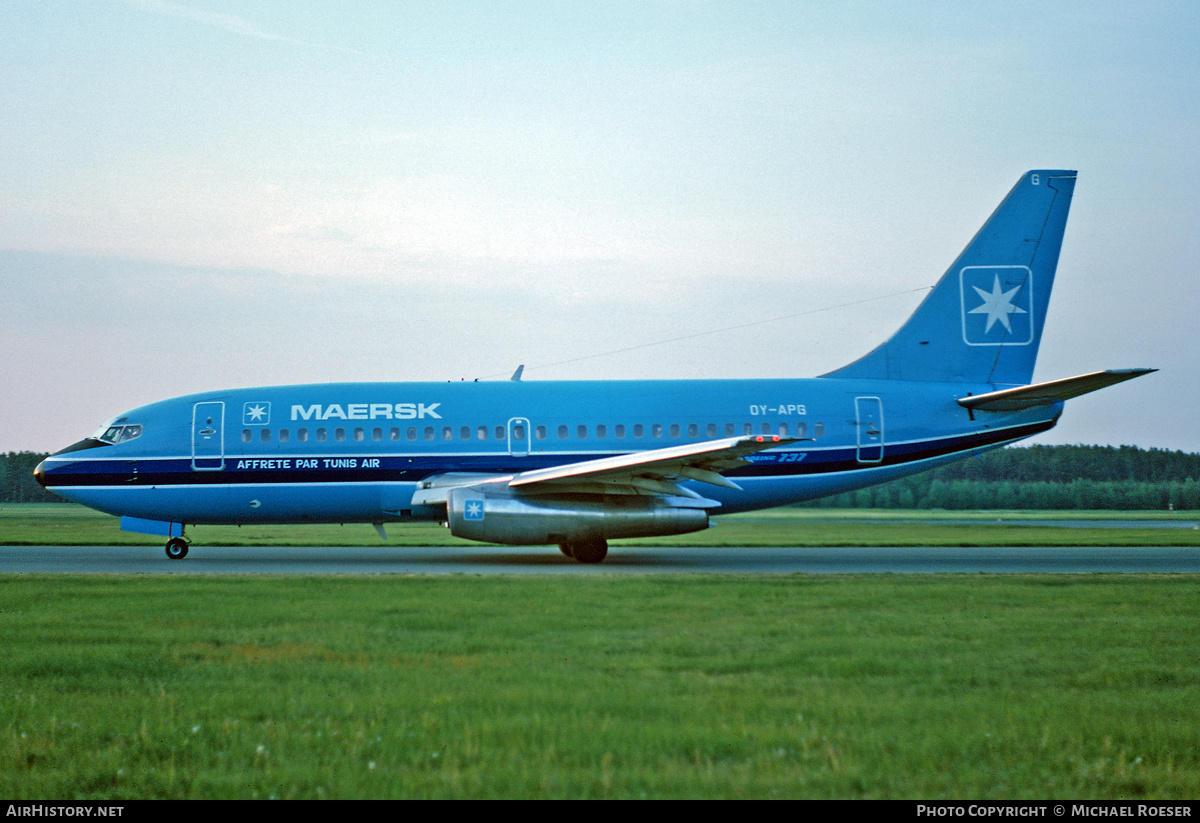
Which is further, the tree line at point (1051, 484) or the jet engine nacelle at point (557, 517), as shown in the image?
the tree line at point (1051, 484)

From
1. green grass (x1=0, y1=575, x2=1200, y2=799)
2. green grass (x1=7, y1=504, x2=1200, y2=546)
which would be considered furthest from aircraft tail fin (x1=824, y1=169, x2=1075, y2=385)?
green grass (x1=0, y1=575, x2=1200, y2=799)

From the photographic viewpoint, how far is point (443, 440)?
2183 centimetres

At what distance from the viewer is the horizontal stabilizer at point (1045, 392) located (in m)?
19.8

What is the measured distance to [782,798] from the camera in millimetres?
5176

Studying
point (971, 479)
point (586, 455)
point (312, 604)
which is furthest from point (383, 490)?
point (971, 479)

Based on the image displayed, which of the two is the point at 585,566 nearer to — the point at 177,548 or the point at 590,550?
Answer: the point at 590,550

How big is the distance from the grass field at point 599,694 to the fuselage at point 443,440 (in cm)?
787

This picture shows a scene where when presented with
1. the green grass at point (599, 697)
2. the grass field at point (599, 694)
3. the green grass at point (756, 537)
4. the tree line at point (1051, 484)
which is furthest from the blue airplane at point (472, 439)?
the tree line at point (1051, 484)

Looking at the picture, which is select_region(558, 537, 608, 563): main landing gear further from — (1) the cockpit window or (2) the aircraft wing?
(1) the cockpit window

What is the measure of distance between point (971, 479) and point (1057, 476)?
728 centimetres

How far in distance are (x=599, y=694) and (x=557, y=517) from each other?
40.3ft

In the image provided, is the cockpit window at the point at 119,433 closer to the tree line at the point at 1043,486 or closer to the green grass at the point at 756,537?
the green grass at the point at 756,537

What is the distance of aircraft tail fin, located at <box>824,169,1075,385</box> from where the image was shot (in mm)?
23734
